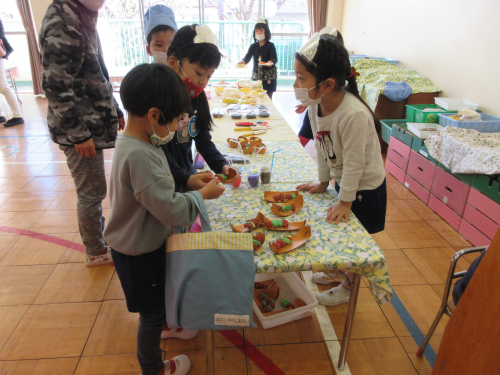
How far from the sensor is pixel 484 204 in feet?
6.96

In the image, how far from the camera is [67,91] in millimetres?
1480

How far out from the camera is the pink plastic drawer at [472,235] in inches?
84.0

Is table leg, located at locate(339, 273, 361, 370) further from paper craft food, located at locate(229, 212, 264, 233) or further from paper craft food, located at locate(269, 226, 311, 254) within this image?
paper craft food, located at locate(229, 212, 264, 233)

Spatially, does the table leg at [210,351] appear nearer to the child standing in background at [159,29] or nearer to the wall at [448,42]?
the child standing in background at [159,29]

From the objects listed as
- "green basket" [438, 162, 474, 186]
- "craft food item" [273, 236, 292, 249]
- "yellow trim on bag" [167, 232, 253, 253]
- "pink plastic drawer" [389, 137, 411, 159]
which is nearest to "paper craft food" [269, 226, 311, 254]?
"craft food item" [273, 236, 292, 249]

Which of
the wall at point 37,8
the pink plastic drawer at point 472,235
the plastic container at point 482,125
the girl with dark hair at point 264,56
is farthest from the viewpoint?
the wall at point 37,8

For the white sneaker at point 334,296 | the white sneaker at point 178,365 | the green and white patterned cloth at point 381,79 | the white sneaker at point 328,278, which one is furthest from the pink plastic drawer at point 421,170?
the white sneaker at point 178,365

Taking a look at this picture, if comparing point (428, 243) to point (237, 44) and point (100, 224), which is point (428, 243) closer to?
point (100, 224)

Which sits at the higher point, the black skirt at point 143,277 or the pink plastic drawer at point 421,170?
the black skirt at point 143,277

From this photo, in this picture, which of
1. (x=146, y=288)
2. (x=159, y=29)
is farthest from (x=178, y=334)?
(x=159, y=29)

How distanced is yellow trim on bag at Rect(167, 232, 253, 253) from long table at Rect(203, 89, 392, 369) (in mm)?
84

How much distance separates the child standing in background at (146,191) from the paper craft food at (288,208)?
297 millimetres

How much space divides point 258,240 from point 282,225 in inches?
5.0

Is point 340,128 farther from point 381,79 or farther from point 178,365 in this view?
point 381,79
